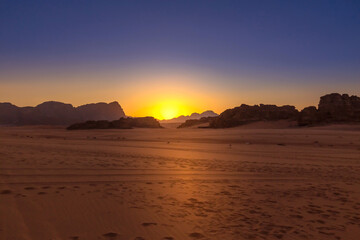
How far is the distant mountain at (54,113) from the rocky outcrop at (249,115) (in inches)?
2834

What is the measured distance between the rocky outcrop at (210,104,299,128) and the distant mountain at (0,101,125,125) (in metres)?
72.0

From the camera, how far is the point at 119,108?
14912 cm

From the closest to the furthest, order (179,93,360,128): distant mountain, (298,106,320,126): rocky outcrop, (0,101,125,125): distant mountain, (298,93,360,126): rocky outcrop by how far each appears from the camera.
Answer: (298,93,360,126): rocky outcrop
(179,93,360,128): distant mountain
(298,106,320,126): rocky outcrop
(0,101,125,125): distant mountain

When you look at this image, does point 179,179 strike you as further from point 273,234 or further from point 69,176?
point 273,234

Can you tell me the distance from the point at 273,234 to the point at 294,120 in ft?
137

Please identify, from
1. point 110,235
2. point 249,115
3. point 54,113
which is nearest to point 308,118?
point 249,115

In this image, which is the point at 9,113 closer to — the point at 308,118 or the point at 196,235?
the point at 308,118

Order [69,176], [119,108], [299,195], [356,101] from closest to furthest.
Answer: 1. [299,195]
2. [69,176]
3. [356,101]
4. [119,108]

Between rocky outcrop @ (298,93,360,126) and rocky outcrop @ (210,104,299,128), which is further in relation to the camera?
rocky outcrop @ (210,104,299,128)

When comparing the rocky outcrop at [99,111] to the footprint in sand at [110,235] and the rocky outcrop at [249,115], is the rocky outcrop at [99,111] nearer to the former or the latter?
the rocky outcrop at [249,115]

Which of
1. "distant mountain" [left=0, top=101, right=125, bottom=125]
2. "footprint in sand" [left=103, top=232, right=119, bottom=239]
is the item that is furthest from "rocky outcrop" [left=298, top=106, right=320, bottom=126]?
"distant mountain" [left=0, top=101, right=125, bottom=125]

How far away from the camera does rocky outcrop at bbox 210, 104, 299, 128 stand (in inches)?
1777

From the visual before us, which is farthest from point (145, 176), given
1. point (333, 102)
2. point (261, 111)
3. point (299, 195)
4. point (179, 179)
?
point (333, 102)

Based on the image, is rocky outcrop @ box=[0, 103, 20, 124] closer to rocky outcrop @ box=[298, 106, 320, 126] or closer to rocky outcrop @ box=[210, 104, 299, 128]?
rocky outcrop @ box=[210, 104, 299, 128]
